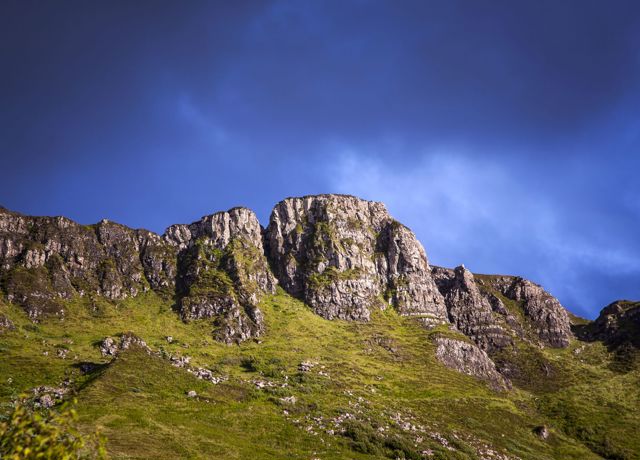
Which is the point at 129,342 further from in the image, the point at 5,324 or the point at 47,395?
the point at 47,395

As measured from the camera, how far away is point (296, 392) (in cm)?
10106

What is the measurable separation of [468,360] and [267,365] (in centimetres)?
7854

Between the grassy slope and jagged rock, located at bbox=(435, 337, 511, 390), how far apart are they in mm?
6020

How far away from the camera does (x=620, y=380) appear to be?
15512 cm

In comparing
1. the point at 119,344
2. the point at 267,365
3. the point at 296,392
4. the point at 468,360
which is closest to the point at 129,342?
the point at 119,344

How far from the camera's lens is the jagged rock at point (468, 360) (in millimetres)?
Result: 153500

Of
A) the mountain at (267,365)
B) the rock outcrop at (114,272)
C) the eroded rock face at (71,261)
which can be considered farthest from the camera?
the rock outcrop at (114,272)

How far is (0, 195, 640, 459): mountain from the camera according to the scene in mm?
70500

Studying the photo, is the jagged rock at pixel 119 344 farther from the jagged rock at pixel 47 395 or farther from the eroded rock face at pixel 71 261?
the eroded rock face at pixel 71 261

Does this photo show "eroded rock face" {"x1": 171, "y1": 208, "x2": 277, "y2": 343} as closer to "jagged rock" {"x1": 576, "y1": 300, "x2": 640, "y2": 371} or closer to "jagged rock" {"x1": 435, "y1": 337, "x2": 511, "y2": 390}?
"jagged rock" {"x1": 435, "y1": 337, "x2": 511, "y2": 390}

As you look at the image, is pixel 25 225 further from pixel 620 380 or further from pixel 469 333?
pixel 620 380

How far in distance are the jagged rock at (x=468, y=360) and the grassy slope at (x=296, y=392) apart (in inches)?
237

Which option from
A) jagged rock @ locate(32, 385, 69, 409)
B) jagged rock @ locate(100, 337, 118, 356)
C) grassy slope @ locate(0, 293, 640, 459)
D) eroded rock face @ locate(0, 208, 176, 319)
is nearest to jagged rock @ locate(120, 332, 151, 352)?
jagged rock @ locate(100, 337, 118, 356)

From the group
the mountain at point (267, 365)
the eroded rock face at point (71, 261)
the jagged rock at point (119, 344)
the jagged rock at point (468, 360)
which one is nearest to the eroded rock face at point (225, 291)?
the mountain at point (267, 365)
